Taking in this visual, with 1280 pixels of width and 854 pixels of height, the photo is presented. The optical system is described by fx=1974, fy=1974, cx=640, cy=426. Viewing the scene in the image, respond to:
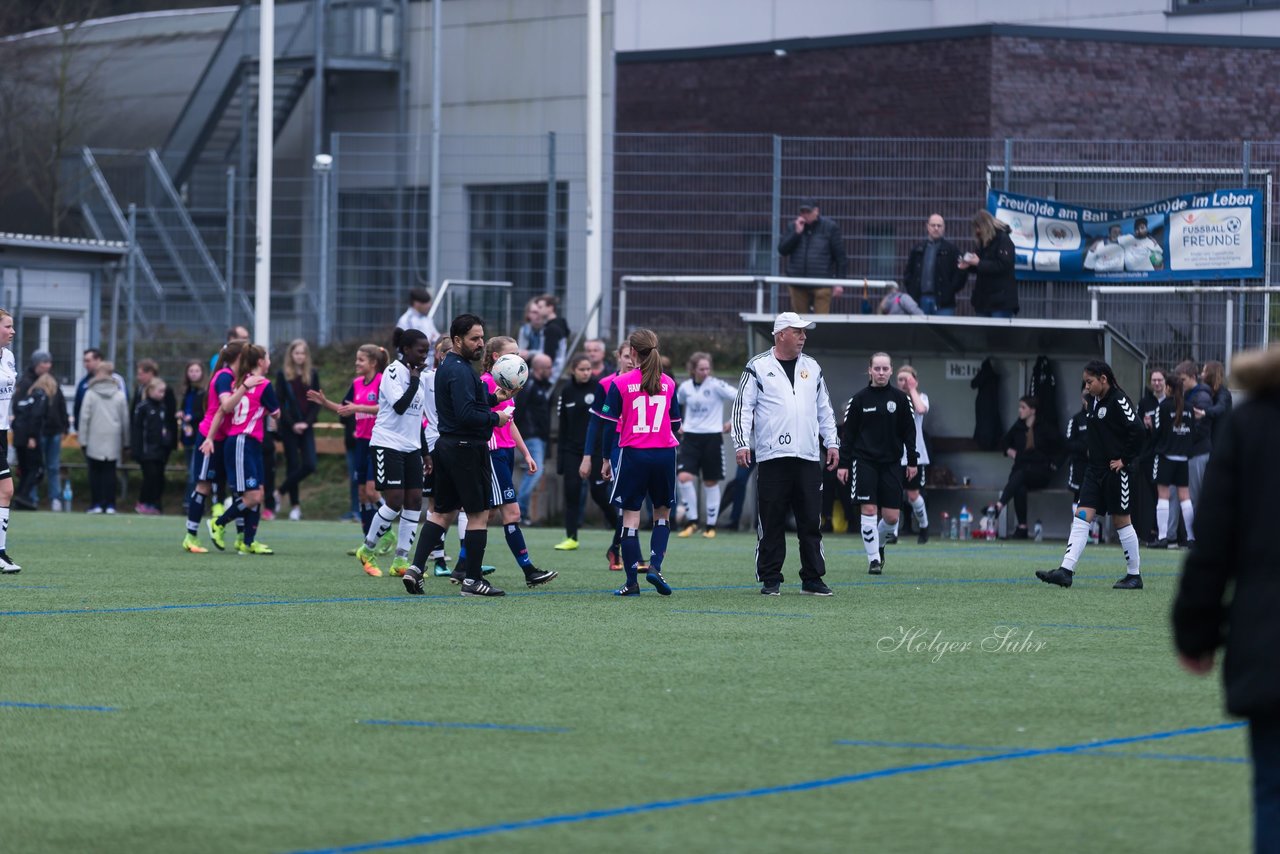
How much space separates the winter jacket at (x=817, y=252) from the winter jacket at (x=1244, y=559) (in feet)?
64.7

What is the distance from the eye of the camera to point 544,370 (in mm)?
22906

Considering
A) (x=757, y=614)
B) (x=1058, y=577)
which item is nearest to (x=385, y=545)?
(x=757, y=614)

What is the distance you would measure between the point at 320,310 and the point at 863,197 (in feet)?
27.3

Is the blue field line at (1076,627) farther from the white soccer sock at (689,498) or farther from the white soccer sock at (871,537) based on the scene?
the white soccer sock at (689,498)

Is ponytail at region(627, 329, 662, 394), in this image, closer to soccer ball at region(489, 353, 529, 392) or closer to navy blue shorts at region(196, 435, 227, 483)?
soccer ball at region(489, 353, 529, 392)

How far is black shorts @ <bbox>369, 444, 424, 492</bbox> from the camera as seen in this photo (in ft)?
51.7

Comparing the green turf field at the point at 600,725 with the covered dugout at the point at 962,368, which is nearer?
the green turf field at the point at 600,725

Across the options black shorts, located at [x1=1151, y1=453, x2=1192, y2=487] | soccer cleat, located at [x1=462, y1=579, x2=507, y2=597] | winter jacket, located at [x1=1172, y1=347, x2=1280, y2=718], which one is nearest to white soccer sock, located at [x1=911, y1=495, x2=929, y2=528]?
black shorts, located at [x1=1151, y1=453, x2=1192, y2=487]

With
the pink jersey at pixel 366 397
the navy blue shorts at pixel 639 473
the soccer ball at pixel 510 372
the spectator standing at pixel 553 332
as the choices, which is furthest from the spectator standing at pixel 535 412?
the soccer ball at pixel 510 372

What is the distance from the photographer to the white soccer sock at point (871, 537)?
16.8m

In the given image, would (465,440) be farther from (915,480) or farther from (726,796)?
(915,480)

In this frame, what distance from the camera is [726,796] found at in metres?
6.56

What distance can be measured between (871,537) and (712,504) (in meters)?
6.49

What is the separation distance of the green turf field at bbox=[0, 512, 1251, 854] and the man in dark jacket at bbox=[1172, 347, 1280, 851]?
2.86 feet
